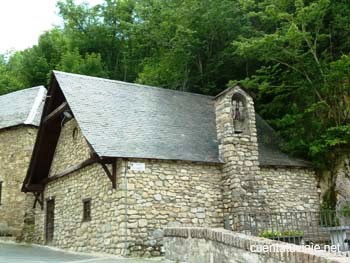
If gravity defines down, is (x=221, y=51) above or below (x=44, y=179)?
above

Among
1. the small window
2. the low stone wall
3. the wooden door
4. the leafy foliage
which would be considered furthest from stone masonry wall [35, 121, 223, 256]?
the leafy foliage

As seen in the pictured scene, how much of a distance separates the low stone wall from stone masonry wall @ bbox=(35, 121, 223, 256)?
197cm

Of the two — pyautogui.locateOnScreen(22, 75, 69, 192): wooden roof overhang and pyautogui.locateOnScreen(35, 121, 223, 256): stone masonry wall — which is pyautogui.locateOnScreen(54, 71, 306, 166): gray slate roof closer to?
pyautogui.locateOnScreen(35, 121, 223, 256): stone masonry wall

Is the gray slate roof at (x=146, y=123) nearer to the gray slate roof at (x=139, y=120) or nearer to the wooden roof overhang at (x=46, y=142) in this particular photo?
the gray slate roof at (x=139, y=120)

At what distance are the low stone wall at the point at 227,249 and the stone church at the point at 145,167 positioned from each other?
2.43 meters

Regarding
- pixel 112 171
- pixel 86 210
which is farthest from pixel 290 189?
pixel 86 210

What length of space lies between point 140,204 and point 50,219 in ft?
17.3

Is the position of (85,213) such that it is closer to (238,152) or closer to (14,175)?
(238,152)

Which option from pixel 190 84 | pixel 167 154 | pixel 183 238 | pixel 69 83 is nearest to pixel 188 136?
pixel 167 154

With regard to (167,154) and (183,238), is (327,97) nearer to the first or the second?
(167,154)

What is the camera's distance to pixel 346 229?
9.24 meters

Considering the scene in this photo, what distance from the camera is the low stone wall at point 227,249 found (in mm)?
4664

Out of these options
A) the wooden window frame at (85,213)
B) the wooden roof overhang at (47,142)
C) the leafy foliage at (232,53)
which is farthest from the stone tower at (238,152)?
the wooden roof overhang at (47,142)

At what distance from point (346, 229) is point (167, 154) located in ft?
15.0
